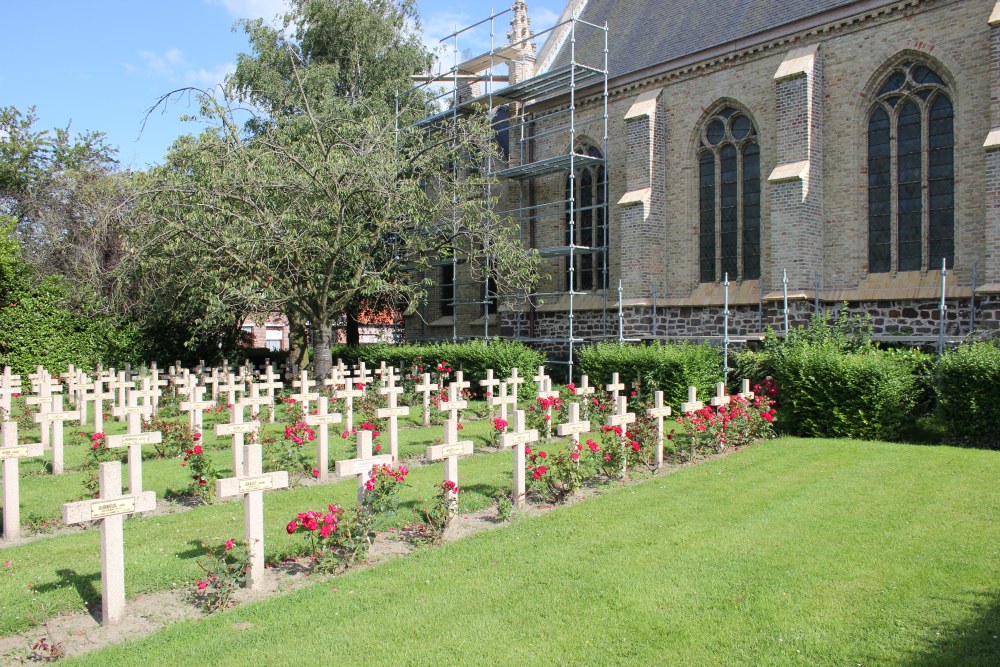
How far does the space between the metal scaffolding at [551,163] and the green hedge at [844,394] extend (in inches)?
325

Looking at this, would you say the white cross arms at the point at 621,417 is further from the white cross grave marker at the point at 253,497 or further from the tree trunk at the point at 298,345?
the tree trunk at the point at 298,345

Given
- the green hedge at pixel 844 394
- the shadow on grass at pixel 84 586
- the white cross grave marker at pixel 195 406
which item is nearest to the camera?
the shadow on grass at pixel 84 586

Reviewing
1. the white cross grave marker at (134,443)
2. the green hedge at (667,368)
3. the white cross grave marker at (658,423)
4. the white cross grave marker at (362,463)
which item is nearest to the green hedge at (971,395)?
the green hedge at (667,368)

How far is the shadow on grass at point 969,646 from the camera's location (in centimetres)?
407

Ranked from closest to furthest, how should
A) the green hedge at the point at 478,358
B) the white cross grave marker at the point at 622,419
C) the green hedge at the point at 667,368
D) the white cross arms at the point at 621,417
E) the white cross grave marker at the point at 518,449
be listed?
the white cross grave marker at the point at 518,449
the white cross grave marker at the point at 622,419
the white cross arms at the point at 621,417
the green hedge at the point at 667,368
the green hedge at the point at 478,358

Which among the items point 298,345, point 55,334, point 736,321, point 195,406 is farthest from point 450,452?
point 55,334

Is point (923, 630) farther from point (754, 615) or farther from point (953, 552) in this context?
point (953, 552)

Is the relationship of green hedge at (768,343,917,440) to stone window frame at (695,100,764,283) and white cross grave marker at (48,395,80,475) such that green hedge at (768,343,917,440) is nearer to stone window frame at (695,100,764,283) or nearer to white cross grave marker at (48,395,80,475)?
stone window frame at (695,100,764,283)

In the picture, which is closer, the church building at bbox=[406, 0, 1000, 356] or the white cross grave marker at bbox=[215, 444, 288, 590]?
the white cross grave marker at bbox=[215, 444, 288, 590]

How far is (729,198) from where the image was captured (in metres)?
18.7

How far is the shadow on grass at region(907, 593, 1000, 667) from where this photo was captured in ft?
13.4

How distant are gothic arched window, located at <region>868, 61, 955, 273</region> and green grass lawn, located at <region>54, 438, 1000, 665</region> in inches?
344

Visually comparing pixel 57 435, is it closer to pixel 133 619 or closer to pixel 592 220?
pixel 133 619

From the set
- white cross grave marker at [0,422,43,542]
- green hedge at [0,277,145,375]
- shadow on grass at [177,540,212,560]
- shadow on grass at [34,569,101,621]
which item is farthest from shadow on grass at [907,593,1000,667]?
green hedge at [0,277,145,375]
